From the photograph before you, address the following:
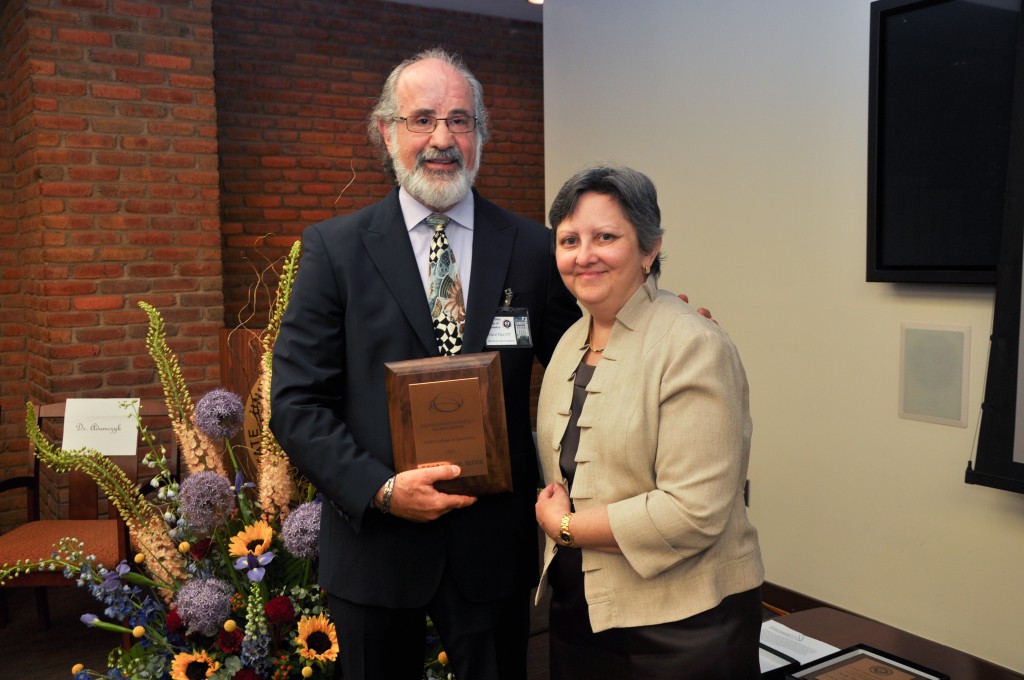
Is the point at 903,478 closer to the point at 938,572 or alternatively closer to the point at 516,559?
the point at 938,572

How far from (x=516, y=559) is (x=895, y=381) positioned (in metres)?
1.92

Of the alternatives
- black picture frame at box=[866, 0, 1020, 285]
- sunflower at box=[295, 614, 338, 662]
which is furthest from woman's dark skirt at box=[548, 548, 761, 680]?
black picture frame at box=[866, 0, 1020, 285]

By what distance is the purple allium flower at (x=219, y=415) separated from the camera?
2.02 metres

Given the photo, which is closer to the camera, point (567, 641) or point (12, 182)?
point (567, 641)

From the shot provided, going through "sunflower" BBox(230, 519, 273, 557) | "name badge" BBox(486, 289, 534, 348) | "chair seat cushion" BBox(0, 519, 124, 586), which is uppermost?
"name badge" BBox(486, 289, 534, 348)

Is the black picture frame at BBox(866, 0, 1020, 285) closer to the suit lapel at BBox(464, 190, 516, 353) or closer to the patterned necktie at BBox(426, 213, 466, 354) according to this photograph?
the suit lapel at BBox(464, 190, 516, 353)

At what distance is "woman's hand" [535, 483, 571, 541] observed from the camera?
1.45 metres

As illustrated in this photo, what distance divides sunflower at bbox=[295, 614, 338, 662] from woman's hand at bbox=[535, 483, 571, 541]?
0.81 meters

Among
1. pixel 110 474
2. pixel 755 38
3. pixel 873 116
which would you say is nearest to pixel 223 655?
pixel 110 474

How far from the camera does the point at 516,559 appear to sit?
1639 mm

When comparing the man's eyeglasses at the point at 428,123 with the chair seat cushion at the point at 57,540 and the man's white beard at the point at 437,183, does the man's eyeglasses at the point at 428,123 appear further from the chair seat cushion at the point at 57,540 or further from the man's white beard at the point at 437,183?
the chair seat cushion at the point at 57,540

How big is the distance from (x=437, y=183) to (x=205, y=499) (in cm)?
91

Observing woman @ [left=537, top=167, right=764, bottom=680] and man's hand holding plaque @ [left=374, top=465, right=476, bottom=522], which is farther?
man's hand holding plaque @ [left=374, top=465, right=476, bottom=522]

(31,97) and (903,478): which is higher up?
(31,97)
